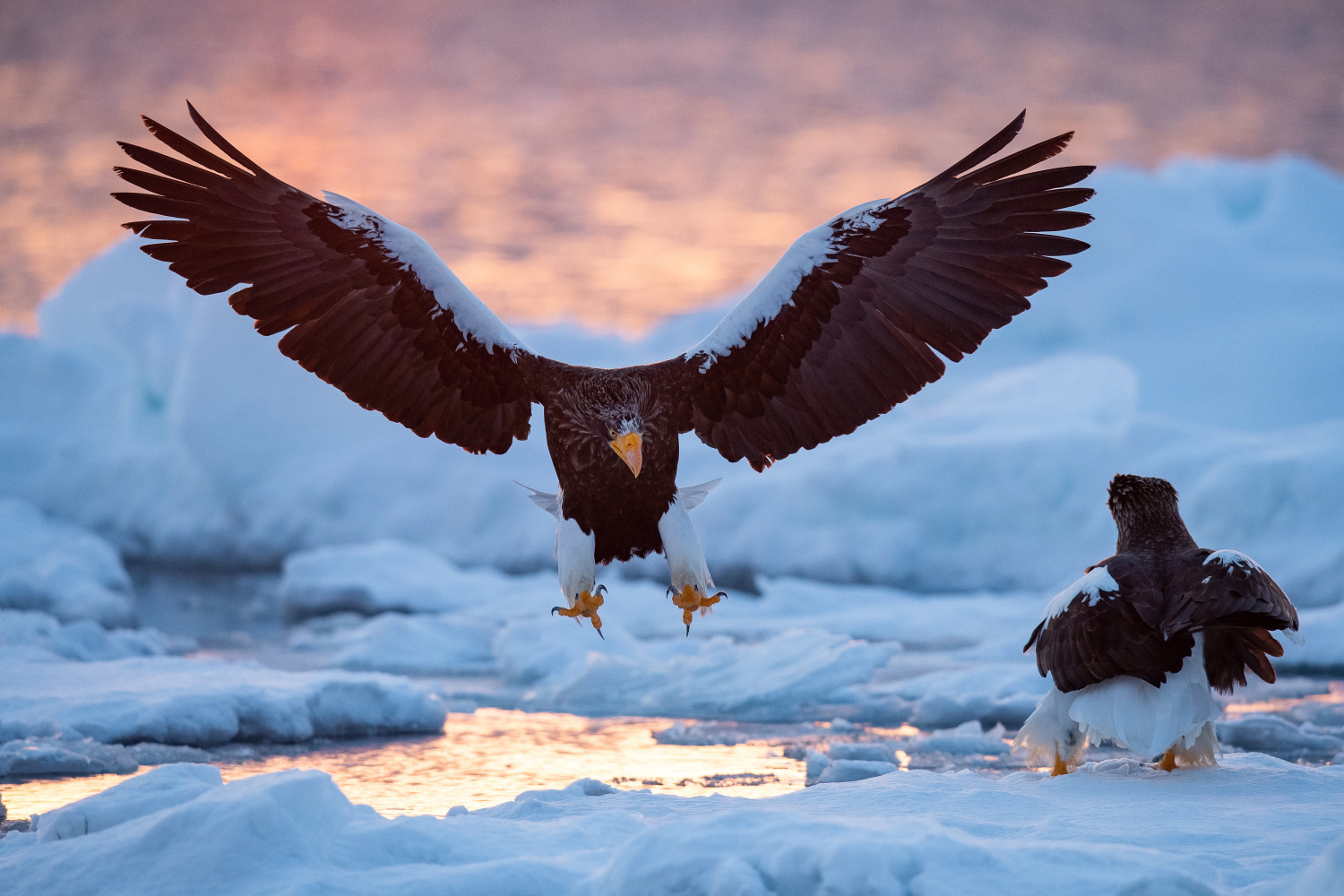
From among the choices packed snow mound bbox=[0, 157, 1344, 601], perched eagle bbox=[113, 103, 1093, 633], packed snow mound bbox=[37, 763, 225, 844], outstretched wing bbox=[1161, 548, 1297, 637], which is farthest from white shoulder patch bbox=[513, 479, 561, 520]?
packed snow mound bbox=[0, 157, 1344, 601]

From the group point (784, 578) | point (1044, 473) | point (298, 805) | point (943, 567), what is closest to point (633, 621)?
point (784, 578)

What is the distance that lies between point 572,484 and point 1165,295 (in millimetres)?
Answer: 10057

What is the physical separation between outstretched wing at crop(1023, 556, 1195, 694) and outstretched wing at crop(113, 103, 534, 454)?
2062 mm

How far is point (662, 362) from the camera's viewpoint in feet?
15.7

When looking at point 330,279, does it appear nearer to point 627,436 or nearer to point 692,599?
point 627,436

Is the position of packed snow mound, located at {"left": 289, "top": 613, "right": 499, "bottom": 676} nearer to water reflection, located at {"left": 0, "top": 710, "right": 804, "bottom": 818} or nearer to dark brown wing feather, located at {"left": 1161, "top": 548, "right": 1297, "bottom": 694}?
water reflection, located at {"left": 0, "top": 710, "right": 804, "bottom": 818}

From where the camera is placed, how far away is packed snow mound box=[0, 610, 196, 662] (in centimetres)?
812

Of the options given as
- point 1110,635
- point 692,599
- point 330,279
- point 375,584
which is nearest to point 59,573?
point 375,584

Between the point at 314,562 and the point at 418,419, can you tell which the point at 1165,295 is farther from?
the point at 418,419

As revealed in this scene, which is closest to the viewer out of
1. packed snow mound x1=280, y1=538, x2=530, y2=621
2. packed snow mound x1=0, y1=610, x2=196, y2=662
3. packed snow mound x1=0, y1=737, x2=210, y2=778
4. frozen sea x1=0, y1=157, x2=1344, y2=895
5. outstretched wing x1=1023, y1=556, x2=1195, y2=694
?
frozen sea x1=0, y1=157, x2=1344, y2=895

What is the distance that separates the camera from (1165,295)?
13039mm

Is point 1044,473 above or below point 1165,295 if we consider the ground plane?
below

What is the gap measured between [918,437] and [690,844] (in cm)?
949

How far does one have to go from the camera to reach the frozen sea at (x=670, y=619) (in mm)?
3055
